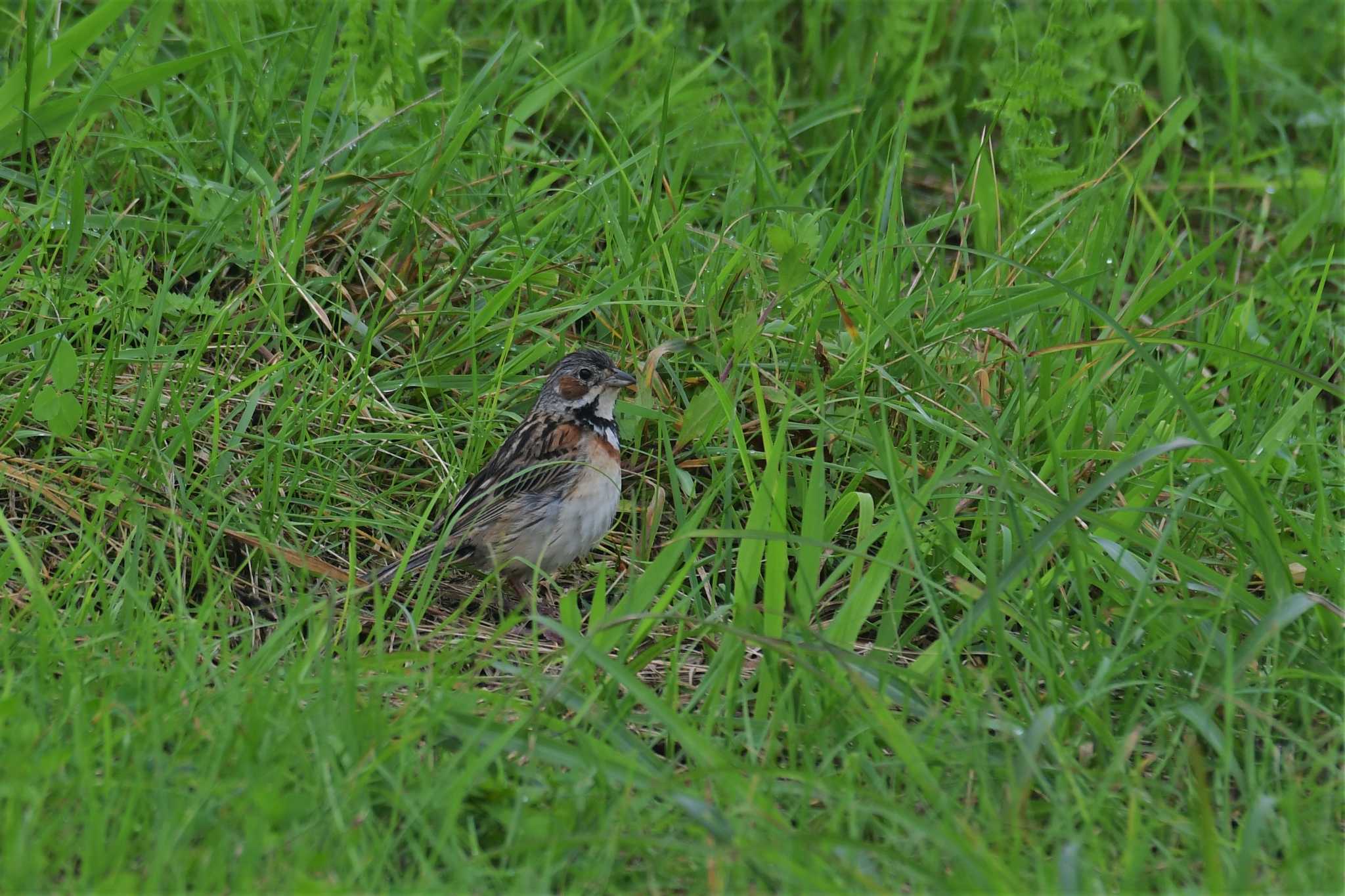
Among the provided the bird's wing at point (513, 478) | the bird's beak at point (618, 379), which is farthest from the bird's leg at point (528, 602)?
the bird's beak at point (618, 379)

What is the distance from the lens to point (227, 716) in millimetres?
3186

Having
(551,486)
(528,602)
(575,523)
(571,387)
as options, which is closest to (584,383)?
(571,387)

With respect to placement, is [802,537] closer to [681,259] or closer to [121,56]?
[681,259]

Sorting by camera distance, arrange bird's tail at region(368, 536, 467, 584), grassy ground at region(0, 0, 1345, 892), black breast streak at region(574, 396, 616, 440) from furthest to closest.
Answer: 1. black breast streak at region(574, 396, 616, 440)
2. bird's tail at region(368, 536, 467, 584)
3. grassy ground at region(0, 0, 1345, 892)

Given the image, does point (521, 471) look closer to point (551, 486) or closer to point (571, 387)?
point (551, 486)

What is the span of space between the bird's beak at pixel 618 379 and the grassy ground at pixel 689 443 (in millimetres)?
111

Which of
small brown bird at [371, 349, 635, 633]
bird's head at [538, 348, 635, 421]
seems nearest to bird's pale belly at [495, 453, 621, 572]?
small brown bird at [371, 349, 635, 633]

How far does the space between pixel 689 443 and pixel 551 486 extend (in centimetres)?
57

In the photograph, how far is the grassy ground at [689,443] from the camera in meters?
3.13

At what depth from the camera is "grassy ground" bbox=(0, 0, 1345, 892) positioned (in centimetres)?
313

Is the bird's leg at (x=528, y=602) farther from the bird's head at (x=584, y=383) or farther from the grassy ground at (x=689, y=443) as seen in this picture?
the bird's head at (x=584, y=383)

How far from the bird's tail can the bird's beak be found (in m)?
0.72

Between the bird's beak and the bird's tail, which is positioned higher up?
the bird's beak

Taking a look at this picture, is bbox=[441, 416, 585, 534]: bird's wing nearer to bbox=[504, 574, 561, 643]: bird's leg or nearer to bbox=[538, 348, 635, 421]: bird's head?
bbox=[538, 348, 635, 421]: bird's head
